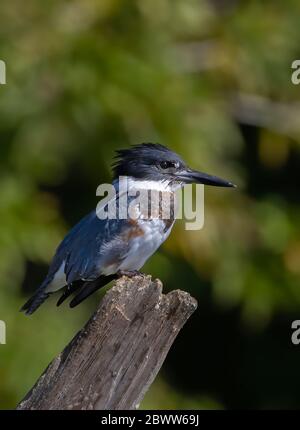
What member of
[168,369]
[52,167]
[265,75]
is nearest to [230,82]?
[265,75]

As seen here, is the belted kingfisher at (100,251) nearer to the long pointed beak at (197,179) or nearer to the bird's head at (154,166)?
the bird's head at (154,166)

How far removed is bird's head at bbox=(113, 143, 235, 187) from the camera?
13.4ft

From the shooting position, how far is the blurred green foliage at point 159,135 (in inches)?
221

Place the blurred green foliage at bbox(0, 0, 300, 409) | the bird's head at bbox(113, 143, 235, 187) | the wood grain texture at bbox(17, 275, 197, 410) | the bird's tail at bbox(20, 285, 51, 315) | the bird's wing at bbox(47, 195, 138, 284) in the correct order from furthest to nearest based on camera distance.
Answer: the blurred green foliage at bbox(0, 0, 300, 409) → the bird's head at bbox(113, 143, 235, 187) → the bird's tail at bbox(20, 285, 51, 315) → the bird's wing at bbox(47, 195, 138, 284) → the wood grain texture at bbox(17, 275, 197, 410)

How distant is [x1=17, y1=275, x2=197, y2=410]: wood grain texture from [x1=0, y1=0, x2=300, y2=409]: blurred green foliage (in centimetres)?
260

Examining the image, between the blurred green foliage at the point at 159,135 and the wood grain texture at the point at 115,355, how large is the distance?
2.60m

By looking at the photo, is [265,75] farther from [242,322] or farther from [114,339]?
[114,339]

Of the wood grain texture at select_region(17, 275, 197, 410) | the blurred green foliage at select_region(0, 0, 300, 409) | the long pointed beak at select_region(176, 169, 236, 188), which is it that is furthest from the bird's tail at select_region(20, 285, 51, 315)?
the blurred green foliage at select_region(0, 0, 300, 409)

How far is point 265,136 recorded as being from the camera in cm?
656

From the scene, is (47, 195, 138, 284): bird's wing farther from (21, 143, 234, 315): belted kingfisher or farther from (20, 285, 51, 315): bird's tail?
(20, 285, 51, 315): bird's tail

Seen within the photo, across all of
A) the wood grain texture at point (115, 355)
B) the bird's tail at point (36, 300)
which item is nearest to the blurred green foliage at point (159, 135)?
the bird's tail at point (36, 300)

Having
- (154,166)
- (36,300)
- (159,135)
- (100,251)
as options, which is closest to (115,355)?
(100,251)

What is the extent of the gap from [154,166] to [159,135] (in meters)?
1.59
